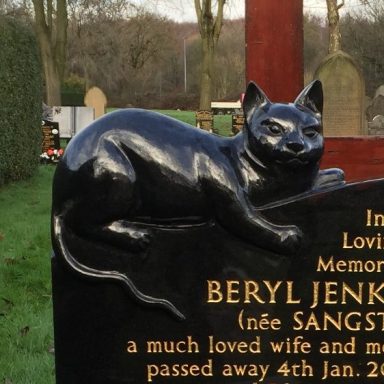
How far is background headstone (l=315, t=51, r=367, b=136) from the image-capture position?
9477mm

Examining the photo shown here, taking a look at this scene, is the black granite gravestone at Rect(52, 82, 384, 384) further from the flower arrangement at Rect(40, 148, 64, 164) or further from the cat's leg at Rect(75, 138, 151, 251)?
the flower arrangement at Rect(40, 148, 64, 164)

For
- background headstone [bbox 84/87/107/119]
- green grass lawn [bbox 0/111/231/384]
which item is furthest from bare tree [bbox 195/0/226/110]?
green grass lawn [bbox 0/111/231/384]

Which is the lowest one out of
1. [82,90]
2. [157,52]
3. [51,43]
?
[82,90]

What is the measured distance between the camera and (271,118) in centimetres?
188

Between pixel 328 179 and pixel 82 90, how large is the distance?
44979 mm

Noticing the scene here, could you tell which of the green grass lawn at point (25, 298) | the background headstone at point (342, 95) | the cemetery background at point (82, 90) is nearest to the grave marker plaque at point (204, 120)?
the cemetery background at point (82, 90)

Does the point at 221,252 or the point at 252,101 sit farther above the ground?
the point at 252,101

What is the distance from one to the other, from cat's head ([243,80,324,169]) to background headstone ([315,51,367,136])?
755 centimetres

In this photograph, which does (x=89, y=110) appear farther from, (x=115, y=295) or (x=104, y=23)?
(x=104, y=23)

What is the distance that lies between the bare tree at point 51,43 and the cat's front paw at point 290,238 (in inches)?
793

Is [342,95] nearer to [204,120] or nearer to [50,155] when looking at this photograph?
[50,155]

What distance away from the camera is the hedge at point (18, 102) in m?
10.8

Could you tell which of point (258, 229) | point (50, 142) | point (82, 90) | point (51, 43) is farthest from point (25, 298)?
point (82, 90)

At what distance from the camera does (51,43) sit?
22.1 meters
